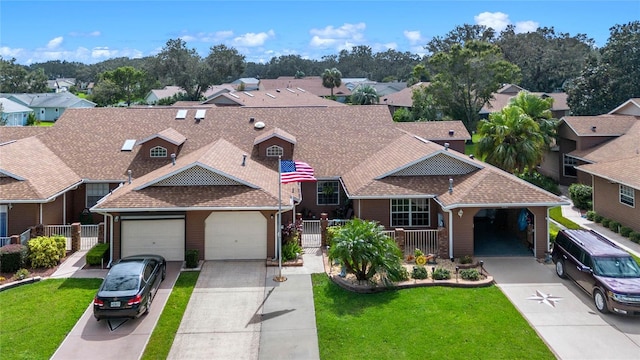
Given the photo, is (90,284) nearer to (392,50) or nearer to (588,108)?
(588,108)

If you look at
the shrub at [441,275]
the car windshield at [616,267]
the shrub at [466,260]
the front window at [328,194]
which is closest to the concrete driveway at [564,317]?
the shrub at [466,260]

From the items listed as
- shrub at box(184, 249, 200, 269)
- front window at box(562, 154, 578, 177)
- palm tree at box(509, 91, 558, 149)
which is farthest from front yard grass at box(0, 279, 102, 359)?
front window at box(562, 154, 578, 177)

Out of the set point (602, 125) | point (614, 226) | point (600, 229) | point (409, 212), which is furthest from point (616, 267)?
point (602, 125)

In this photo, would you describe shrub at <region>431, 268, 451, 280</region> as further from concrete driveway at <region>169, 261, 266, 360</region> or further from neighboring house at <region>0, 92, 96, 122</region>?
neighboring house at <region>0, 92, 96, 122</region>

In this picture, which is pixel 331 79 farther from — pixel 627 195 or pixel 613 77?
pixel 627 195

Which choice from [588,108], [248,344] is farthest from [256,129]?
[588,108]

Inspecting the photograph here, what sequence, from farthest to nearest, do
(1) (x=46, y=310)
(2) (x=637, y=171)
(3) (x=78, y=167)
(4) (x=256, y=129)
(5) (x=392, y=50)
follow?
(5) (x=392, y=50) → (4) (x=256, y=129) → (3) (x=78, y=167) → (2) (x=637, y=171) → (1) (x=46, y=310)

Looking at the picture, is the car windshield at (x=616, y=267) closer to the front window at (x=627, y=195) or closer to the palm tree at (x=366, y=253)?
the palm tree at (x=366, y=253)
